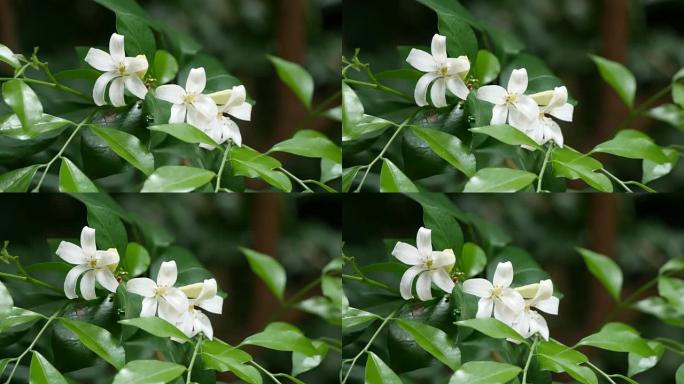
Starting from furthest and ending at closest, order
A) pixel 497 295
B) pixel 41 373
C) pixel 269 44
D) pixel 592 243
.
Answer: pixel 592 243 < pixel 269 44 < pixel 497 295 < pixel 41 373

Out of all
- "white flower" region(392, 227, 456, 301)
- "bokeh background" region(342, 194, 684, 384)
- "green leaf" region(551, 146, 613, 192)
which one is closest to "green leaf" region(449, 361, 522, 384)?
"white flower" region(392, 227, 456, 301)

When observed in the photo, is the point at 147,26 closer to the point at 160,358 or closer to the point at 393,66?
the point at 393,66

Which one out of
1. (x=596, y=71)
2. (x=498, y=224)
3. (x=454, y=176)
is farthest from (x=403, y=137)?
(x=596, y=71)

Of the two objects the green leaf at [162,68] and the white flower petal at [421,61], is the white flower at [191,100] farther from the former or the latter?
the white flower petal at [421,61]

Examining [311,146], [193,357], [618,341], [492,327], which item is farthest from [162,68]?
[618,341]

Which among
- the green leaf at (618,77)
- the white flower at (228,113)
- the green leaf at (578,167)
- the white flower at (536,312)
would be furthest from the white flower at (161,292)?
the green leaf at (618,77)

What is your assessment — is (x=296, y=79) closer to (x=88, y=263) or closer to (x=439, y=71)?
(x=439, y=71)
